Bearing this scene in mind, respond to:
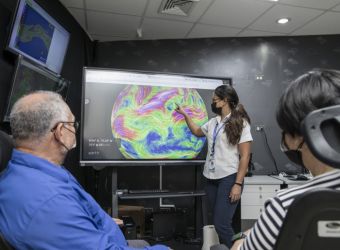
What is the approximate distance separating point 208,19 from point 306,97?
8.54 feet

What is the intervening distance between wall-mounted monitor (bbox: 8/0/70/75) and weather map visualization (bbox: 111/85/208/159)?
0.67 metres

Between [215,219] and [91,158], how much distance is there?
1.22 m

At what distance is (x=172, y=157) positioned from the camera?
111 inches

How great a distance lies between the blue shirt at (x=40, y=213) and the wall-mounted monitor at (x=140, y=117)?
1.56 metres

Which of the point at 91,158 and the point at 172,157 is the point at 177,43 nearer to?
the point at 172,157

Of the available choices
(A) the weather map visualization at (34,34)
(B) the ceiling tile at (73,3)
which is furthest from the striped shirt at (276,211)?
(B) the ceiling tile at (73,3)

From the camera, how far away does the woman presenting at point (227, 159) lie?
238cm

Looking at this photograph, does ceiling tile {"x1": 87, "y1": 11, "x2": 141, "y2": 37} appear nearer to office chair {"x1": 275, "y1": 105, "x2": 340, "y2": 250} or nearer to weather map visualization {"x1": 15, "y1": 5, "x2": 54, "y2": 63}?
weather map visualization {"x1": 15, "y1": 5, "x2": 54, "y2": 63}

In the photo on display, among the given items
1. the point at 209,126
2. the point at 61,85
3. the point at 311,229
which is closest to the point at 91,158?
the point at 61,85

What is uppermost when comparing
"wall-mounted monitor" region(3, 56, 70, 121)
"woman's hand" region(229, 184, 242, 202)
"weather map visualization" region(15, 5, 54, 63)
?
"weather map visualization" region(15, 5, 54, 63)

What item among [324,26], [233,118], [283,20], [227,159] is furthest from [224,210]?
[324,26]

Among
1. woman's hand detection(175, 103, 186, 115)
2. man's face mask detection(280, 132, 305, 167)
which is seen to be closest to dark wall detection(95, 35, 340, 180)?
woman's hand detection(175, 103, 186, 115)

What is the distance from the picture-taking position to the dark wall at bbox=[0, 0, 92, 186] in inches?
77.5

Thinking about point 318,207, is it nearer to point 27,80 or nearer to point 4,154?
point 4,154
